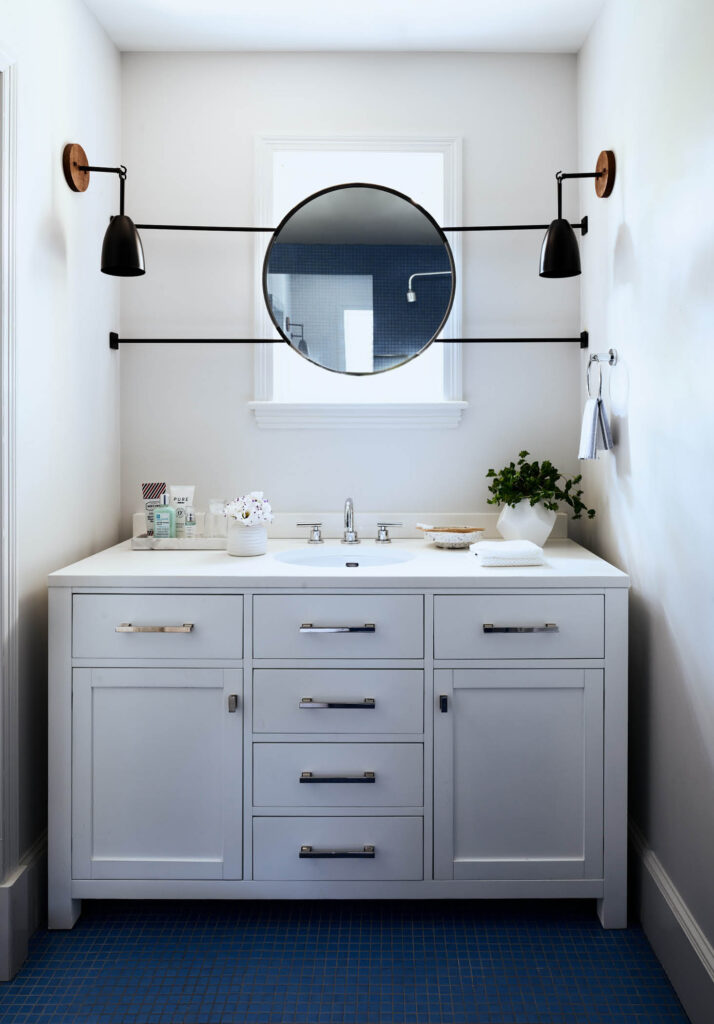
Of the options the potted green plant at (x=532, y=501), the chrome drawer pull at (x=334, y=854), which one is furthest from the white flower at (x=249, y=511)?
the chrome drawer pull at (x=334, y=854)

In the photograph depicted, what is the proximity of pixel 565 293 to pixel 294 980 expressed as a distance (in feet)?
6.62

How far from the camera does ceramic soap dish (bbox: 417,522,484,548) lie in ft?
7.36

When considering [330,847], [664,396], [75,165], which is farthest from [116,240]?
[330,847]

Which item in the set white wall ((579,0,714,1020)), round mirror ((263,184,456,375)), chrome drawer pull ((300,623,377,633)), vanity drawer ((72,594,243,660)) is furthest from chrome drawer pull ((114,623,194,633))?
white wall ((579,0,714,1020))

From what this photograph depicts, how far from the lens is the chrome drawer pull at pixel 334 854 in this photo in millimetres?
1798

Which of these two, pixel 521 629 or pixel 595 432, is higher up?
pixel 595 432

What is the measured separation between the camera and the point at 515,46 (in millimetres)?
2363

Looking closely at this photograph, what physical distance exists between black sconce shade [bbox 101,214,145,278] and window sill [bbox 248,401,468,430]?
22.2 inches

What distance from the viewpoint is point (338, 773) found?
1.81 meters

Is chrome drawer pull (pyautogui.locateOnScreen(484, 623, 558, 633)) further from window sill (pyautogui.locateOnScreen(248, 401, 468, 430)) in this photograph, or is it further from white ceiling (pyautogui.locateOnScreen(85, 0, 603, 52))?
white ceiling (pyautogui.locateOnScreen(85, 0, 603, 52))

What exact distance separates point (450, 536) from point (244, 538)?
596 mm

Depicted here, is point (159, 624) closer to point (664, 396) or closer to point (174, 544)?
point (174, 544)

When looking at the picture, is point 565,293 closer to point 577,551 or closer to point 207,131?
point 577,551

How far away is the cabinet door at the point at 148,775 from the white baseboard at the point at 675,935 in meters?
0.96
